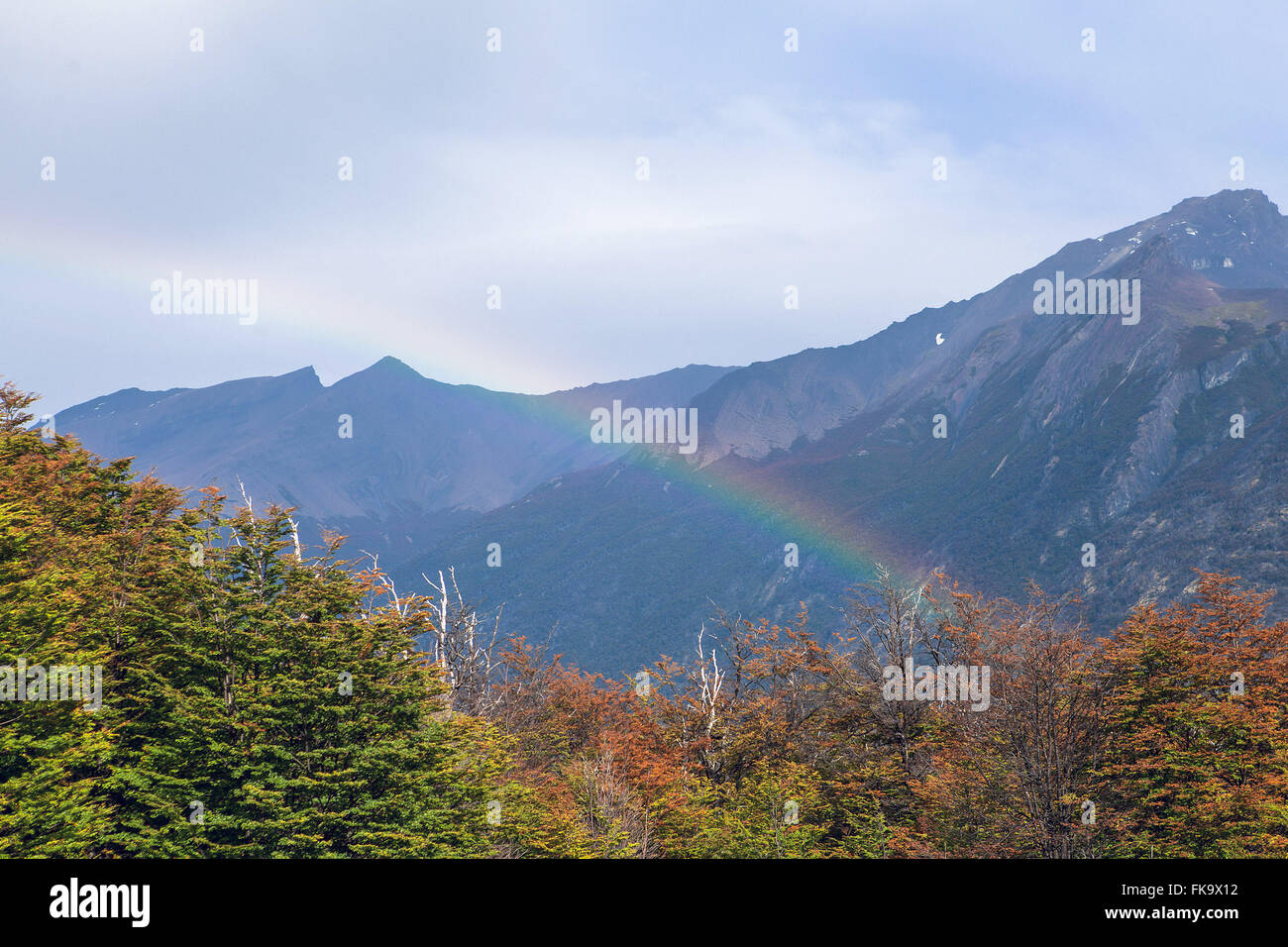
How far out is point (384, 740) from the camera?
2788cm

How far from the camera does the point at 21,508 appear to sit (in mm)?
26625

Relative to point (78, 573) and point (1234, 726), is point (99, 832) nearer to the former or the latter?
point (78, 573)

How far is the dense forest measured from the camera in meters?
24.8

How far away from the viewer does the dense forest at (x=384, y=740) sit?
2478 cm

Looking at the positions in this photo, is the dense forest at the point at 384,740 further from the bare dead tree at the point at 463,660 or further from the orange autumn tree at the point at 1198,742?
the bare dead tree at the point at 463,660
